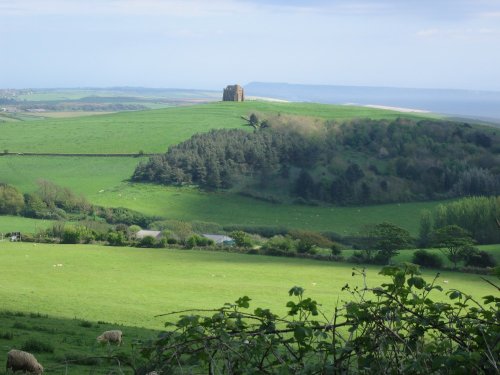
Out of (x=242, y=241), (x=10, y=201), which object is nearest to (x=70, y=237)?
(x=242, y=241)

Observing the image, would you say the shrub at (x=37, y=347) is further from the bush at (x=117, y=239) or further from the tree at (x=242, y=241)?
the bush at (x=117, y=239)

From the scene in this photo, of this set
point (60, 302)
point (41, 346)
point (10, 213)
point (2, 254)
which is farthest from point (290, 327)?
point (10, 213)

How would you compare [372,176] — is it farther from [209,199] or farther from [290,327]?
[290,327]

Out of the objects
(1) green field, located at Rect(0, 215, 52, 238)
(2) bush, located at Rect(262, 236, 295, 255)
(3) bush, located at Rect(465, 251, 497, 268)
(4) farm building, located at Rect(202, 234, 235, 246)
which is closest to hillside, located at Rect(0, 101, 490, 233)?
(1) green field, located at Rect(0, 215, 52, 238)

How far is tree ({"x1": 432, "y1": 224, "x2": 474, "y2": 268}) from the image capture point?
65.0m

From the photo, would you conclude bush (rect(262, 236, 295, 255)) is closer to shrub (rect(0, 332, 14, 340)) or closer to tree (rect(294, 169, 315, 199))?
tree (rect(294, 169, 315, 199))

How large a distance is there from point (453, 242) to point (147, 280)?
27.8 m

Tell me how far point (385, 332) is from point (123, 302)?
34242 mm

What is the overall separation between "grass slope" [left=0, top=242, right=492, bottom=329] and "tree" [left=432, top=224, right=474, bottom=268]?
639cm

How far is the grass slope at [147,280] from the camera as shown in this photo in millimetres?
34469

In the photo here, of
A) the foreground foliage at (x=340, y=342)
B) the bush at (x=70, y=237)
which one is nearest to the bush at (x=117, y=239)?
the bush at (x=70, y=237)

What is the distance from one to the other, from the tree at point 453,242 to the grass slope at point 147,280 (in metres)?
6.39

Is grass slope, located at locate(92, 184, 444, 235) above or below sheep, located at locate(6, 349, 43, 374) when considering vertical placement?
below

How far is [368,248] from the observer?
69.9 m
